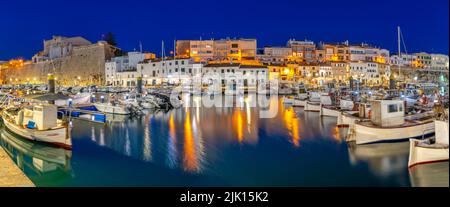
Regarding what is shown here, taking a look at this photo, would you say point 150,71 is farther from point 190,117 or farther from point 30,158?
point 30,158

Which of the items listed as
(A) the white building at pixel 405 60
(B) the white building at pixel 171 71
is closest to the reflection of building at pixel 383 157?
(B) the white building at pixel 171 71

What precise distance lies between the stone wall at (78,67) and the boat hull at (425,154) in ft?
171

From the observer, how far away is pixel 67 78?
63656mm

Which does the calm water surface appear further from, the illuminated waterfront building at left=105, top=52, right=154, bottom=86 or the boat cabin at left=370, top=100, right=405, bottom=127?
the illuminated waterfront building at left=105, top=52, right=154, bottom=86

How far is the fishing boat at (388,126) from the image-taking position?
9852mm

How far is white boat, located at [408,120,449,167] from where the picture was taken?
6820 millimetres

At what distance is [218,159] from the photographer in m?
9.15

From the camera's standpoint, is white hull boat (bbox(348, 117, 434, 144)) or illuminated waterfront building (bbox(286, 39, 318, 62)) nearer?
white hull boat (bbox(348, 117, 434, 144))

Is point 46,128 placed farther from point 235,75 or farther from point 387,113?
point 235,75

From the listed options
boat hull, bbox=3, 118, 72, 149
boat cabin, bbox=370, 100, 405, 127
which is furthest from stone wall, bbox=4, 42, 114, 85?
boat cabin, bbox=370, 100, 405, 127

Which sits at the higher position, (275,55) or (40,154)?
(275,55)

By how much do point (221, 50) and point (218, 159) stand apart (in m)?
43.7

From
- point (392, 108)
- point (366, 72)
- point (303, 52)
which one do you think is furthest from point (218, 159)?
point (303, 52)
